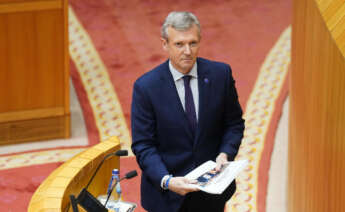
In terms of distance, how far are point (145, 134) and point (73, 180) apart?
0.47 m

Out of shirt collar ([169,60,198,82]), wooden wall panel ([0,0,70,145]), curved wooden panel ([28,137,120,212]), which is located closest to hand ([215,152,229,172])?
shirt collar ([169,60,198,82])

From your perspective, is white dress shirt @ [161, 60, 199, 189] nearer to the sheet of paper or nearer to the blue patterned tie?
the blue patterned tie

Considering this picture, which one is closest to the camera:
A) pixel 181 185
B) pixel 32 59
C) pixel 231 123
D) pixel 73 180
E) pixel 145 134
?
pixel 181 185

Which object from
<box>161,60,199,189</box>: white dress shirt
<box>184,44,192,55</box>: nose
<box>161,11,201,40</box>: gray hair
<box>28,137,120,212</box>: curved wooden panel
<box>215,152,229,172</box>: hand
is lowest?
<box>28,137,120,212</box>: curved wooden panel

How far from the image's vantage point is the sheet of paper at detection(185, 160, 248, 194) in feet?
8.29

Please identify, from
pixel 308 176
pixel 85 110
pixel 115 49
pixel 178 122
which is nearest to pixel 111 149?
pixel 178 122

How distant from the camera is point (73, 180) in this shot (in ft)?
9.66

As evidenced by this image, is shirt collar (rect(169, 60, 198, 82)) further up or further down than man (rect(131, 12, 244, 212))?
further up

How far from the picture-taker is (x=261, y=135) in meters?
5.46

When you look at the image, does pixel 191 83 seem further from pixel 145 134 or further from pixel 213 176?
pixel 213 176

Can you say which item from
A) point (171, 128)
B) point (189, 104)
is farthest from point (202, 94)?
point (171, 128)

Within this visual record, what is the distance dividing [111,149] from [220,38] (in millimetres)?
3812

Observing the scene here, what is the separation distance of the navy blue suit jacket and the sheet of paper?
0.21 feet

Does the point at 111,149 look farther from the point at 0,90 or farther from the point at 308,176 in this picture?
the point at 0,90
